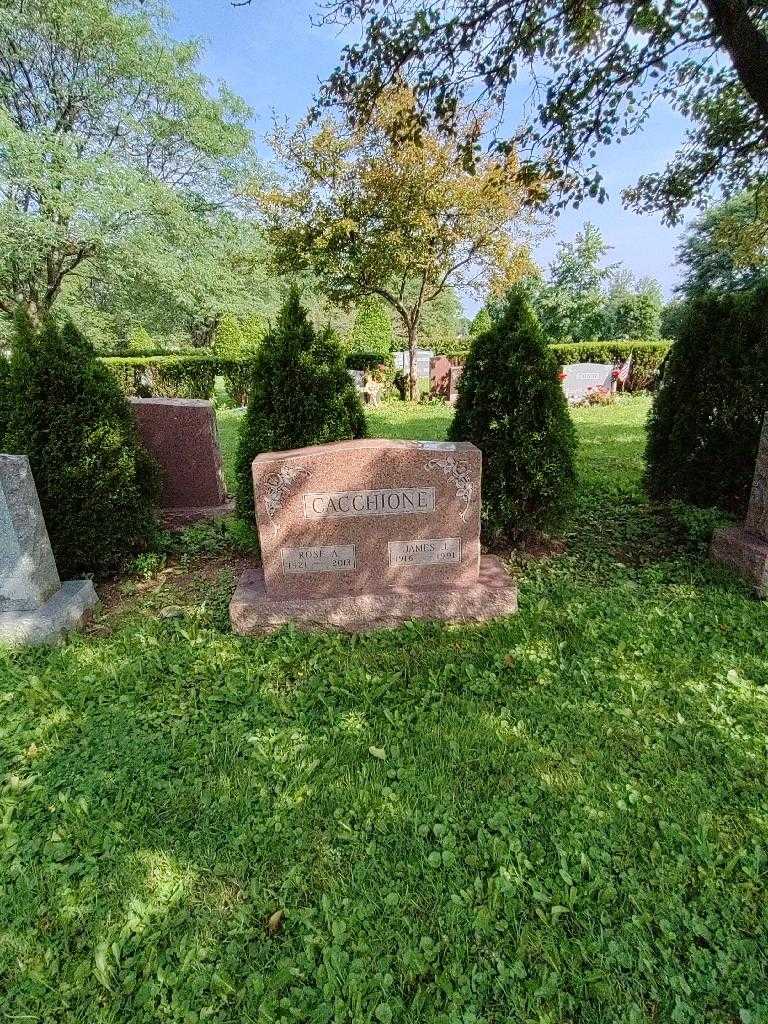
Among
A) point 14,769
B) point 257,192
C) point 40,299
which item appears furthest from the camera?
point 40,299

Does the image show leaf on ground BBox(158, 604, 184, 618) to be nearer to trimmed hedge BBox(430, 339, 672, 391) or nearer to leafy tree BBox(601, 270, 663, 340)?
trimmed hedge BBox(430, 339, 672, 391)

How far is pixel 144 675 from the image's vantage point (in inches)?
112

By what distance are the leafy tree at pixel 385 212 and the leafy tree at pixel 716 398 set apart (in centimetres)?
814

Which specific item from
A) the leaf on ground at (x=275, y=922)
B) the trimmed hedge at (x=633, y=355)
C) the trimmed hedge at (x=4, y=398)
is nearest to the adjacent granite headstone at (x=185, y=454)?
the trimmed hedge at (x=4, y=398)

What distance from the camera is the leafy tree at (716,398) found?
4.24 meters

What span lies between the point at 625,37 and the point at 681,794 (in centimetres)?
649

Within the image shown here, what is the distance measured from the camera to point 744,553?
Answer: 360 centimetres

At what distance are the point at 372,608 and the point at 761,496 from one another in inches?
111

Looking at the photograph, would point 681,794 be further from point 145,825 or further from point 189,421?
point 189,421

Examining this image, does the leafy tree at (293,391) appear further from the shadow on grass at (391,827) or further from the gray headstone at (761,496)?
the gray headstone at (761,496)

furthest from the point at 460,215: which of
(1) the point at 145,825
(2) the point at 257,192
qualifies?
(1) the point at 145,825

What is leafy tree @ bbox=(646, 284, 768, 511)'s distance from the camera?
167 inches

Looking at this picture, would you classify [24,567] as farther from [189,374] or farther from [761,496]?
[189,374]

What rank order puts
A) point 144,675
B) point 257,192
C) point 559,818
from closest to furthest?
point 559,818, point 144,675, point 257,192
